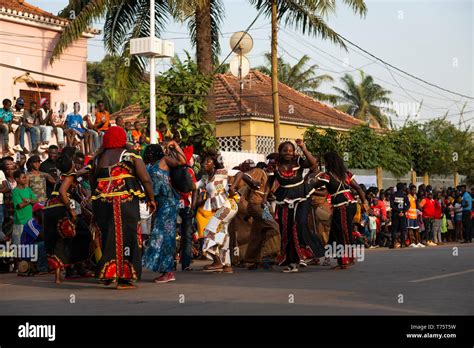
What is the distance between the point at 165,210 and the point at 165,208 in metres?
0.03

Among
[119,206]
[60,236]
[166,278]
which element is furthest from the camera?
[60,236]

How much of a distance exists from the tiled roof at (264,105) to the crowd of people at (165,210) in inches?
712

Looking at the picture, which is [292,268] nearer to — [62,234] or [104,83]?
[62,234]

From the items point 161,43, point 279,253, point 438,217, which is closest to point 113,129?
point 279,253

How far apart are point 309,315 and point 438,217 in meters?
21.6

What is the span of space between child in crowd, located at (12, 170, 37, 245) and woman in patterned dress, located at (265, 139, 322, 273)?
466 cm

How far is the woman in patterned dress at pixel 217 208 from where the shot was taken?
1465 centimetres

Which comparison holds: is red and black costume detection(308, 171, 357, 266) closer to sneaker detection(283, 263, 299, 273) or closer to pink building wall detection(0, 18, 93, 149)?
sneaker detection(283, 263, 299, 273)

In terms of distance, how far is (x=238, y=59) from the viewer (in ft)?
104

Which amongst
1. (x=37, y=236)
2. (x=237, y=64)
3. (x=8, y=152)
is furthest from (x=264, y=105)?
(x=37, y=236)

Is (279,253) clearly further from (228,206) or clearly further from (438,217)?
(438,217)

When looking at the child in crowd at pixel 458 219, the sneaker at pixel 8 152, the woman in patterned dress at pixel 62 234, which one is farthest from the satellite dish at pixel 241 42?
the woman in patterned dress at pixel 62 234

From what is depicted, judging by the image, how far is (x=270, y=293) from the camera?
10.8m

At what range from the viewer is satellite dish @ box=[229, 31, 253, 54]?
31094mm
